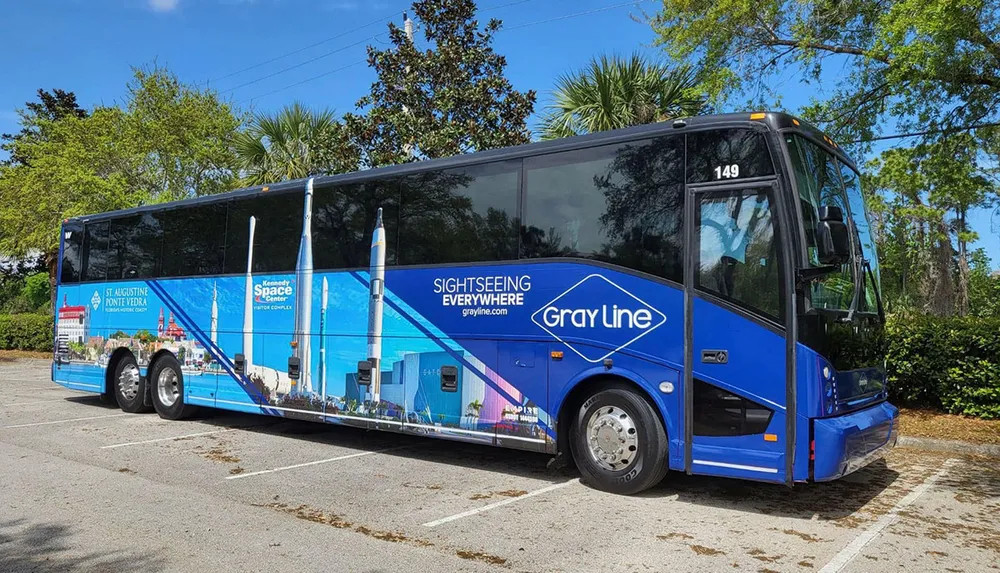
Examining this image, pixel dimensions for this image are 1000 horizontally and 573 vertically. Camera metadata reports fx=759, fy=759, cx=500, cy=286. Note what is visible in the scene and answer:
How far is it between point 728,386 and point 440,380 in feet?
10.6

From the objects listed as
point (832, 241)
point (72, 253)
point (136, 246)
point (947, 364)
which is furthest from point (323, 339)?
point (947, 364)

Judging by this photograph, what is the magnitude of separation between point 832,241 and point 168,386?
10030 millimetres

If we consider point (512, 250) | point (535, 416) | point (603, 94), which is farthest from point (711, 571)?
point (603, 94)

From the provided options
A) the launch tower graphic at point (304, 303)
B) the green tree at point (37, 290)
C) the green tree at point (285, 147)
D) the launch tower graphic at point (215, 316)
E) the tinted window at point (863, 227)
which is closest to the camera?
the tinted window at point (863, 227)

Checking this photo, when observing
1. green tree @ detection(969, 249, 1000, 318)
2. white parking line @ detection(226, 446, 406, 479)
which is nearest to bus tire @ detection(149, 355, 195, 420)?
white parking line @ detection(226, 446, 406, 479)

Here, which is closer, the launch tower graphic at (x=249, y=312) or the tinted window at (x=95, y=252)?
the launch tower graphic at (x=249, y=312)

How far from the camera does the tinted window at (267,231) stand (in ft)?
32.8

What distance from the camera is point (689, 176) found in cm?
668

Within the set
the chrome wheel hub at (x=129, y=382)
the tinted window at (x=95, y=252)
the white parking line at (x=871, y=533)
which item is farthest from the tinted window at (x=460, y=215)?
the tinted window at (x=95, y=252)

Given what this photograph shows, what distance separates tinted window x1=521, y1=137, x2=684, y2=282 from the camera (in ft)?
22.2

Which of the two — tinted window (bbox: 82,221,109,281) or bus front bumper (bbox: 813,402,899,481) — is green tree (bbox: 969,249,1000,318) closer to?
bus front bumper (bbox: 813,402,899,481)

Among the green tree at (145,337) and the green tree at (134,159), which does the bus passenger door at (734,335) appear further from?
the green tree at (134,159)

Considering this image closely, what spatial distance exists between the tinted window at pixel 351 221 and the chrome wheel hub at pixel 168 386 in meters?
3.91

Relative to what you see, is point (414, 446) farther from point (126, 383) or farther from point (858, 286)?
point (126, 383)
